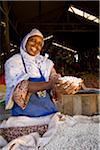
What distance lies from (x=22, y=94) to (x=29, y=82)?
66 millimetres

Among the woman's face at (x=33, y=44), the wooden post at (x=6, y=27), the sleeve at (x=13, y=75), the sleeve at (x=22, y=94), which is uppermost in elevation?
the wooden post at (x=6, y=27)

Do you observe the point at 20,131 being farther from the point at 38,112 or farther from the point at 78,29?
the point at 78,29

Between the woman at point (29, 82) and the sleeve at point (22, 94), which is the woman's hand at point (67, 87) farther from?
the sleeve at point (22, 94)

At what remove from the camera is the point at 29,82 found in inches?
70.2

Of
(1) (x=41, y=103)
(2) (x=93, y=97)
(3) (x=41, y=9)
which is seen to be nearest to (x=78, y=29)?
→ (3) (x=41, y=9)

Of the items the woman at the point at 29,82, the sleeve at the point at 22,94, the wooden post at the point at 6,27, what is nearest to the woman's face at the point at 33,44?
the woman at the point at 29,82

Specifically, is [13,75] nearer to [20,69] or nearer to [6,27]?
[20,69]

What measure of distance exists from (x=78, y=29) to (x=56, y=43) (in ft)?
12.8

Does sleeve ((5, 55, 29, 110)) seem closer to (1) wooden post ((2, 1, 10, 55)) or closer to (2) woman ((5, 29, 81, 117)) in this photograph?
(2) woman ((5, 29, 81, 117))

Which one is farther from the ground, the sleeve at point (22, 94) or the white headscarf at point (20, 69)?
the white headscarf at point (20, 69)

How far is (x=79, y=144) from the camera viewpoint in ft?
5.20

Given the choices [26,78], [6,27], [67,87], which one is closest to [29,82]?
[26,78]

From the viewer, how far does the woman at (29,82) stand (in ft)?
5.84

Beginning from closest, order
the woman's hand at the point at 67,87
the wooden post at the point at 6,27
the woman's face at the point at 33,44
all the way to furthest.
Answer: the woman's hand at the point at 67,87 → the woman's face at the point at 33,44 → the wooden post at the point at 6,27
